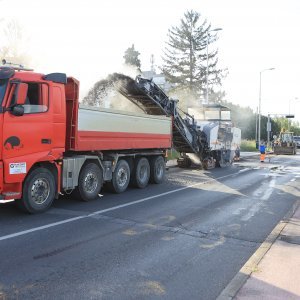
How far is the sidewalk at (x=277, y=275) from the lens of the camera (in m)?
4.66

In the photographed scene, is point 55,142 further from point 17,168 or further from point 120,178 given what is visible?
point 120,178

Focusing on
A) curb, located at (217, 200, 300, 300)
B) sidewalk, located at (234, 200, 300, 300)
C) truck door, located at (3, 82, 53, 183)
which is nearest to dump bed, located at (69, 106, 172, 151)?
truck door, located at (3, 82, 53, 183)

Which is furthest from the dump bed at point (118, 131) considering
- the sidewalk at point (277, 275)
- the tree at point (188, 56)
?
the tree at point (188, 56)

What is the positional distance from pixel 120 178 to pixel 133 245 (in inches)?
217

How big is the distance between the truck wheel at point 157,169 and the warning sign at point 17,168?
248 inches

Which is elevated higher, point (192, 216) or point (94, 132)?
point (94, 132)

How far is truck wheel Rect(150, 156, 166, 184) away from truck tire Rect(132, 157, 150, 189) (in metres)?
0.39

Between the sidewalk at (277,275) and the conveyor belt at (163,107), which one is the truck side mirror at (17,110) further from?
the conveyor belt at (163,107)

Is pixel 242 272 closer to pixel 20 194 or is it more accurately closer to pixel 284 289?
pixel 284 289

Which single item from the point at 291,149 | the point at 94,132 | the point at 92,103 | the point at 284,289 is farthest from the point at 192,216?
the point at 291,149

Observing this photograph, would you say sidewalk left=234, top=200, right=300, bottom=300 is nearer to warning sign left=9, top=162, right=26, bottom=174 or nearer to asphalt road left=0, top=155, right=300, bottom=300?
asphalt road left=0, top=155, right=300, bottom=300

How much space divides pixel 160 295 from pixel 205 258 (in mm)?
1591

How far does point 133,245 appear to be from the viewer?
6770 mm

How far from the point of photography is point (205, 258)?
6.23m
